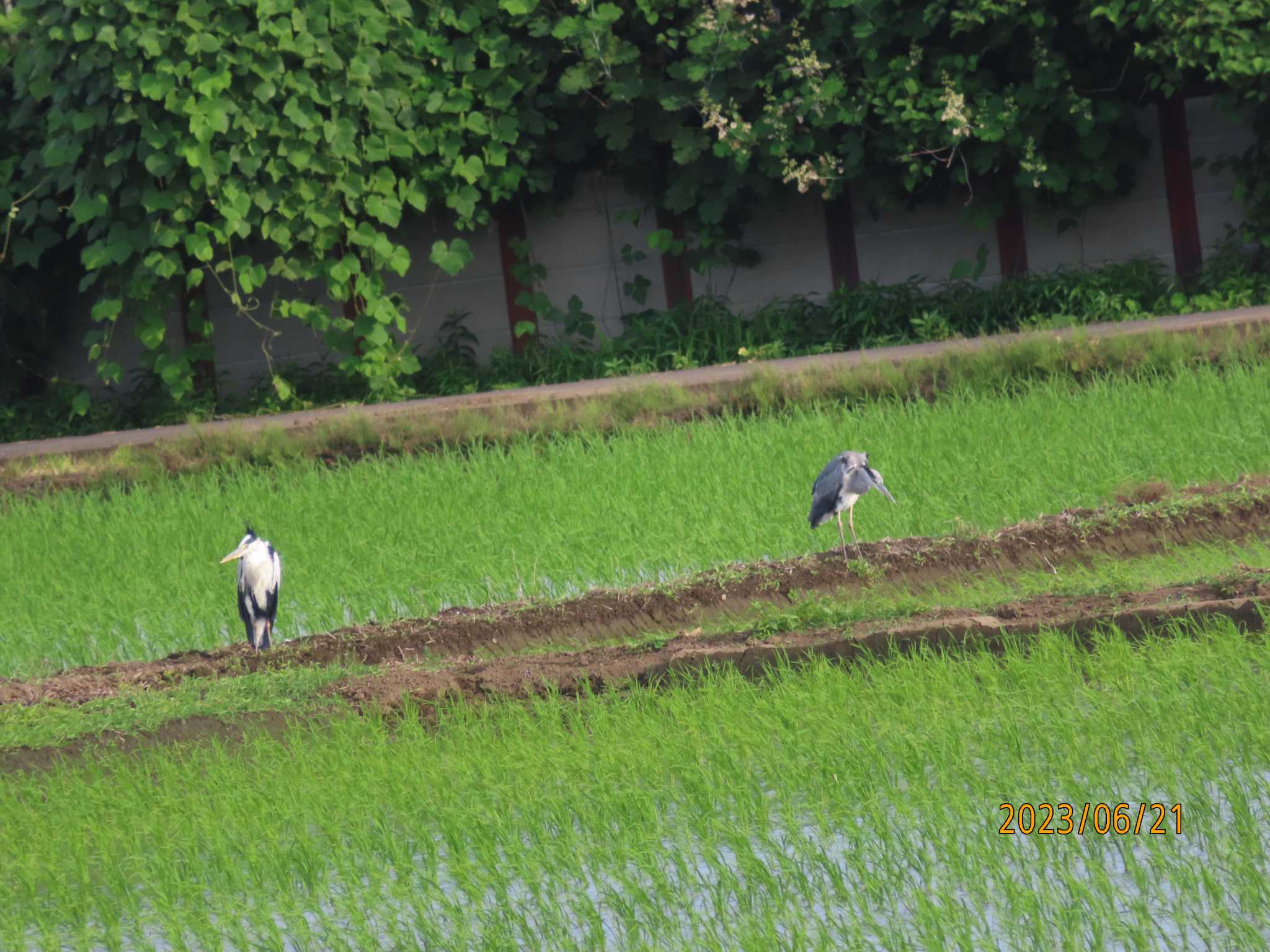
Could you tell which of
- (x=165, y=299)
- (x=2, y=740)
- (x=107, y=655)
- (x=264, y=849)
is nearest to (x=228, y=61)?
(x=165, y=299)

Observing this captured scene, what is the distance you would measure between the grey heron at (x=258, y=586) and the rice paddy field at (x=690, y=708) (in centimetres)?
17

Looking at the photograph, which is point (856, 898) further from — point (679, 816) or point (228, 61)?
point (228, 61)

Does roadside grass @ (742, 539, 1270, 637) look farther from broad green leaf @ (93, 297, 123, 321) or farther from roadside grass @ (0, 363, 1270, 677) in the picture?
broad green leaf @ (93, 297, 123, 321)

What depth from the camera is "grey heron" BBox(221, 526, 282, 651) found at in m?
4.91

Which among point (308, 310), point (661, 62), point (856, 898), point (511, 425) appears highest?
point (661, 62)

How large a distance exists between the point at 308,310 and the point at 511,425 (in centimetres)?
249

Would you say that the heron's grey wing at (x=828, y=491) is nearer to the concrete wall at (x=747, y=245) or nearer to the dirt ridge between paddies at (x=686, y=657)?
the dirt ridge between paddies at (x=686, y=657)

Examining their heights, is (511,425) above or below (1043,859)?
above

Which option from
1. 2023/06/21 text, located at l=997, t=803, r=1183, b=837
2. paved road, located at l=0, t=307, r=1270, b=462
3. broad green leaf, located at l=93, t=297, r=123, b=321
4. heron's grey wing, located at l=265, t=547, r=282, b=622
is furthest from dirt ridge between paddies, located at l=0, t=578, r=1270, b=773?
broad green leaf, located at l=93, t=297, r=123, b=321

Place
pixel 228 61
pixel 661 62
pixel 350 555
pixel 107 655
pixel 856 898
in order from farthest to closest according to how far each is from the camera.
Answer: pixel 661 62 → pixel 228 61 → pixel 350 555 → pixel 107 655 → pixel 856 898

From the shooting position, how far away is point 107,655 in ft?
18.1

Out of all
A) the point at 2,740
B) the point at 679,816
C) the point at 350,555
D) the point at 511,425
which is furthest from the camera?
the point at 511,425

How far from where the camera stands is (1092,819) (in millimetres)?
3062

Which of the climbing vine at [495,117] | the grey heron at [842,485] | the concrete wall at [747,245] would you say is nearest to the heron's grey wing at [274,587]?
the grey heron at [842,485]
